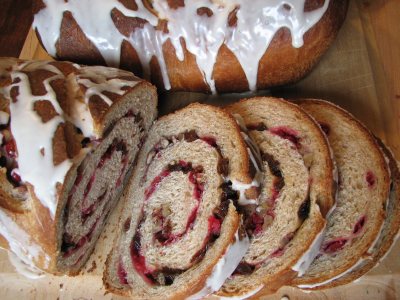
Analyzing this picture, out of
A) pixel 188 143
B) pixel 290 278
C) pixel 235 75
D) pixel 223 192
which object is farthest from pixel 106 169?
pixel 290 278

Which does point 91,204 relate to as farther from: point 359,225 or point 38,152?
point 359,225

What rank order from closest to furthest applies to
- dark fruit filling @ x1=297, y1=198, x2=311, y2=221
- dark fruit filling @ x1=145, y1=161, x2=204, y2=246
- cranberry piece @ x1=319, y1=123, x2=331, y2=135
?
dark fruit filling @ x1=297, y1=198, x2=311, y2=221 → dark fruit filling @ x1=145, y1=161, x2=204, y2=246 → cranberry piece @ x1=319, y1=123, x2=331, y2=135

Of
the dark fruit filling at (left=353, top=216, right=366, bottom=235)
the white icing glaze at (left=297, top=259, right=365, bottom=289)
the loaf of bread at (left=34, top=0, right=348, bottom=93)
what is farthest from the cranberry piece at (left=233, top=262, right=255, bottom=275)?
the loaf of bread at (left=34, top=0, right=348, bottom=93)

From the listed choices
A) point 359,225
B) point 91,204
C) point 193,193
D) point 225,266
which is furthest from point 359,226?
point 91,204

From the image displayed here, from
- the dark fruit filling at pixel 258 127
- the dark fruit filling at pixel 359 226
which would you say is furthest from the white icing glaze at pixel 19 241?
the dark fruit filling at pixel 359 226

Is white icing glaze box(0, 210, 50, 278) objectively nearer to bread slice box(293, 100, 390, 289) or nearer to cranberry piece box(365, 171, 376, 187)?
bread slice box(293, 100, 390, 289)

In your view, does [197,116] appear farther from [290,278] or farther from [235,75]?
[290,278]
